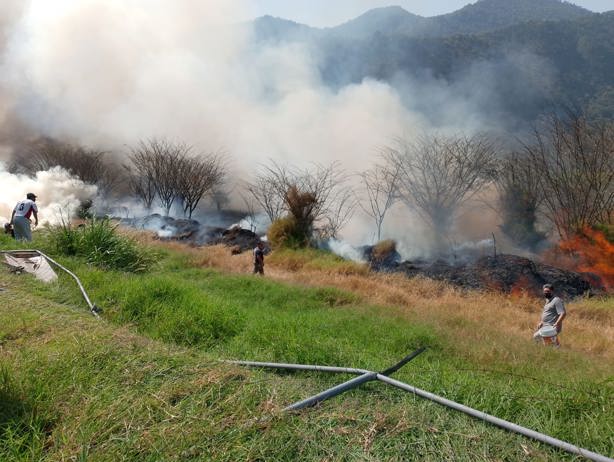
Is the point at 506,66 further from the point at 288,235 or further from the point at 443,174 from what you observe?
the point at 288,235

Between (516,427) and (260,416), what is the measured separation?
4.24 feet

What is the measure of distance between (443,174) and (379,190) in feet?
11.8

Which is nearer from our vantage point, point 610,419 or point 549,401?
point 610,419

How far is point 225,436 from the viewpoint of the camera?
226 centimetres

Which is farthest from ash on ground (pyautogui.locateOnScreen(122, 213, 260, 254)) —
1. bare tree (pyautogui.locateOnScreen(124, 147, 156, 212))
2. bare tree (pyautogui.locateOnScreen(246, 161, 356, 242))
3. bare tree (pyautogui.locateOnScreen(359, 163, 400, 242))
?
bare tree (pyautogui.locateOnScreen(359, 163, 400, 242))

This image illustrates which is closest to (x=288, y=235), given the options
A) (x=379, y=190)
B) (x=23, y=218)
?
(x=379, y=190)

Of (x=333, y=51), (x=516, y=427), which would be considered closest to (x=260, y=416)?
(x=516, y=427)

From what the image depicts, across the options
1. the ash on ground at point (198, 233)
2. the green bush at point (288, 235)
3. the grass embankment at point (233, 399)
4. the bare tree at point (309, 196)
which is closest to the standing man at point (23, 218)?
the grass embankment at point (233, 399)

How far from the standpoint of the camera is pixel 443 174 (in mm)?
21703

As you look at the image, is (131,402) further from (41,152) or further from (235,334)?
(41,152)

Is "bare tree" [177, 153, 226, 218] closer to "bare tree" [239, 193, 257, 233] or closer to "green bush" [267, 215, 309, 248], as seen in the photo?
"bare tree" [239, 193, 257, 233]

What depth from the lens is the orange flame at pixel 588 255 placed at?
14927 mm

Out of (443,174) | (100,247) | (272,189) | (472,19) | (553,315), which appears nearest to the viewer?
(553,315)

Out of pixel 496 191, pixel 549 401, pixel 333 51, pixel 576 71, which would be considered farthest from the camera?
pixel 333 51
